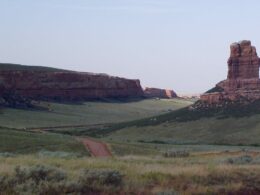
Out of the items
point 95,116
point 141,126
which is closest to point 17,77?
point 95,116

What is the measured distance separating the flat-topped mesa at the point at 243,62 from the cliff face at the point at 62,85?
38.6 m

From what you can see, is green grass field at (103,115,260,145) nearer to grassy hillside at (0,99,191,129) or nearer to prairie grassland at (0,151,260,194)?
grassy hillside at (0,99,191,129)

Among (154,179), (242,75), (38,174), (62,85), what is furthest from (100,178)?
(62,85)

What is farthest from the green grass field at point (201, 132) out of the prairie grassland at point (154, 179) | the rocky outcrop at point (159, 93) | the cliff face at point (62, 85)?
the rocky outcrop at point (159, 93)

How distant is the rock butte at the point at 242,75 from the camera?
227ft

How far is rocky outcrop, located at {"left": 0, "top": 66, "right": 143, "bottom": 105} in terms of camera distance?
10762 centimetres

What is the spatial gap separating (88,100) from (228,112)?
2308 inches

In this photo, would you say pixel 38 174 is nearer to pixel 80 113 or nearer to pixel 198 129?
pixel 198 129

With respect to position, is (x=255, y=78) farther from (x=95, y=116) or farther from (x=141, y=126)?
(x=95, y=116)

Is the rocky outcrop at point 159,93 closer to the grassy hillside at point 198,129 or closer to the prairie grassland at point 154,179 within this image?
the grassy hillside at point 198,129

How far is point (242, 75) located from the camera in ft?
231

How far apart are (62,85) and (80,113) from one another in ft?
42.0

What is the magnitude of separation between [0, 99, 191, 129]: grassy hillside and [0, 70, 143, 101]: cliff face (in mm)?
2930

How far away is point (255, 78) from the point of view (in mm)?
68938
